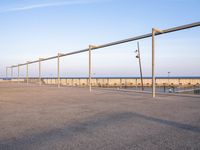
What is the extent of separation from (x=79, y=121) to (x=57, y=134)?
61.5 inches

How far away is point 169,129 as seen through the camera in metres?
5.76

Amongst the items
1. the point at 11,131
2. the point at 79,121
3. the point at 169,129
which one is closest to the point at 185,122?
the point at 169,129

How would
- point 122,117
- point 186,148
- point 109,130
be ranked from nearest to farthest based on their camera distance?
1. point 186,148
2. point 109,130
3. point 122,117

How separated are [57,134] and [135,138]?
1.76 meters

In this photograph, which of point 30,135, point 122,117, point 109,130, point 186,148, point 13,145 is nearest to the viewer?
point 186,148

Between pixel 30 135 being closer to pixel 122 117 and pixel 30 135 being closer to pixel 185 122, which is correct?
pixel 122 117

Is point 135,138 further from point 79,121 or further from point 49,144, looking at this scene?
point 79,121

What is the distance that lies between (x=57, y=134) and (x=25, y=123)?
1.72 meters

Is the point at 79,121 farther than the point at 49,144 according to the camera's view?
Yes

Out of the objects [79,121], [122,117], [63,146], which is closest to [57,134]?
[63,146]

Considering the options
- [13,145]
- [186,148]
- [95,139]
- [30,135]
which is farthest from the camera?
[30,135]

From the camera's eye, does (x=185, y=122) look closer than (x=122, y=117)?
Yes

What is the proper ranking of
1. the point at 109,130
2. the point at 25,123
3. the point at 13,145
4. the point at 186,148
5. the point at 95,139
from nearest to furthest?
the point at 186,148 → the point at 13,145 → the point at 95,139 → the point at 109,130 → the point at 25,123

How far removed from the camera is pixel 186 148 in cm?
423
